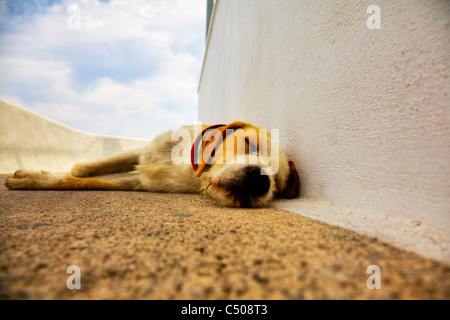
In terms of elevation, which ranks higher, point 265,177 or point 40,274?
point 265,177

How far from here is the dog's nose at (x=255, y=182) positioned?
4.41 ft

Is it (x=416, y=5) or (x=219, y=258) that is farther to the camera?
(x=416, y=5)

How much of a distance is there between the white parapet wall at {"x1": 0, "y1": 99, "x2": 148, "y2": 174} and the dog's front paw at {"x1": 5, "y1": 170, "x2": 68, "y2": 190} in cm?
320

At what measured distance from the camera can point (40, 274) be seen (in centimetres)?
47

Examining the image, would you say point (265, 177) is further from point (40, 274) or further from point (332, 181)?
point (40, 274)

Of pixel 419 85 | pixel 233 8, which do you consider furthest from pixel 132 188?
pixel 233 8

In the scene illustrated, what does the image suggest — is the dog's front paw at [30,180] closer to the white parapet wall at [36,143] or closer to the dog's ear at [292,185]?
the dog's ear at [292,185]

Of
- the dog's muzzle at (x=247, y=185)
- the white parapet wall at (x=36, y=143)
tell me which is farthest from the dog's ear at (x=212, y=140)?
the white parapet wall at (x=36, y=143)

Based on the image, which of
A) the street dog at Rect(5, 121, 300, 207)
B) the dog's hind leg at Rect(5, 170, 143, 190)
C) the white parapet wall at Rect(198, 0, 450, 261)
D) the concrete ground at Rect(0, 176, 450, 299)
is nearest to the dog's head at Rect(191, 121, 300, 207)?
A: the street dog at Rect(5, 121, 300, 207)

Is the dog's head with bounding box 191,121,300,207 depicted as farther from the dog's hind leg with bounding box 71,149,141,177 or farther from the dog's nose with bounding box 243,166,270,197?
the dog's hind leg with bounding box 71,149,141,177

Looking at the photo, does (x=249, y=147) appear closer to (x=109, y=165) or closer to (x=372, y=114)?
(x=372, y=114)

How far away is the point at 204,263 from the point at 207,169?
1228mm
